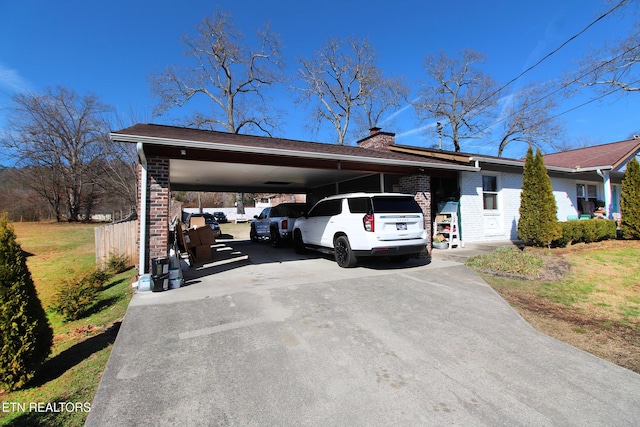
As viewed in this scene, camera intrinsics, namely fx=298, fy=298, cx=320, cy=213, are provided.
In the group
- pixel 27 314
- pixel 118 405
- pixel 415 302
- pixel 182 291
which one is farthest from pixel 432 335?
Answer: pixel 27 314

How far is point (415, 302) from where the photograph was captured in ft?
16.3

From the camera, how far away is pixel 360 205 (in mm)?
7148

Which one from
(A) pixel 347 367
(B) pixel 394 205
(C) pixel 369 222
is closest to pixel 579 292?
(B) pixel 394 205

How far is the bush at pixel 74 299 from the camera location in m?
6.35

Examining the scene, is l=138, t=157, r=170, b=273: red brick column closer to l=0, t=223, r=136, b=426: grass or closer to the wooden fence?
l=0, t=223, r=136, b=426: grass

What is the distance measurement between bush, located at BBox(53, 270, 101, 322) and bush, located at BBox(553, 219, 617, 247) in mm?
12860

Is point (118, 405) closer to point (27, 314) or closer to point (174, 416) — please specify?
point (174, 416)

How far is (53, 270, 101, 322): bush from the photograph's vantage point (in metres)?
6.35

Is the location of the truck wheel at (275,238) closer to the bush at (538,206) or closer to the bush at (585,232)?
the bush at (538,206)

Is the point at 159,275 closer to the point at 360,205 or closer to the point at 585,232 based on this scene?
the point at 360,205

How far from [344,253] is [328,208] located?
145 centimetres

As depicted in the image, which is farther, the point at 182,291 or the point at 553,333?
the point at 182,291

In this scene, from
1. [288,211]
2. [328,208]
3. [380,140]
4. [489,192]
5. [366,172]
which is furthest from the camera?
[380,140]

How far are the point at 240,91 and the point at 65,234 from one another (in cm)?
1999
